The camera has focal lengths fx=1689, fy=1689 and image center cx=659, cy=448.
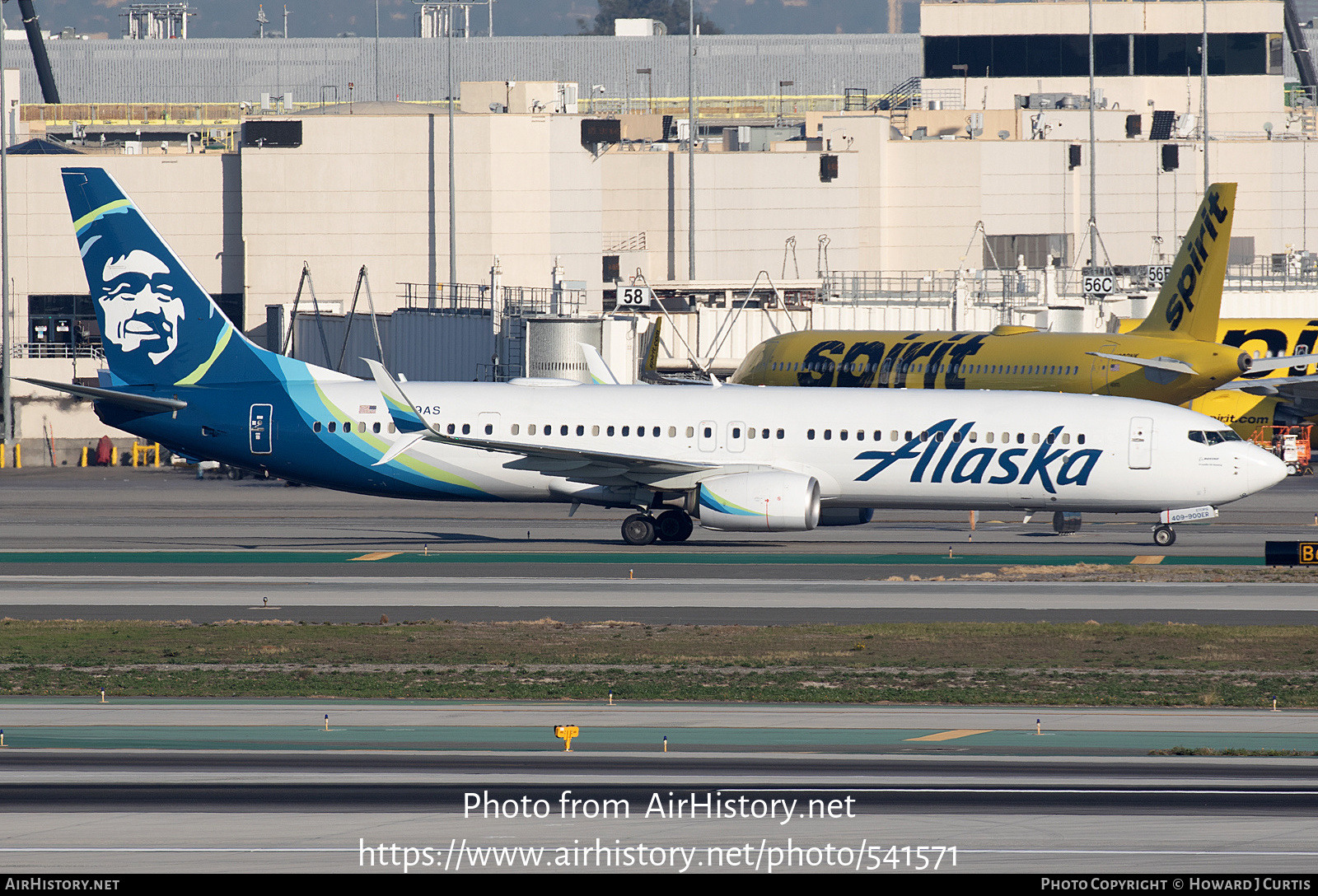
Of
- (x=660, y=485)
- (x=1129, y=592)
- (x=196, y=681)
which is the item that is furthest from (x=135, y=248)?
(x=1129, y=592)

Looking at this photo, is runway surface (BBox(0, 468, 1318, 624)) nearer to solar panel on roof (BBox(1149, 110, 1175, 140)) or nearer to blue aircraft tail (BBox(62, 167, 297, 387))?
blue aircraft tail (BBox(62, 167, 297, 387))

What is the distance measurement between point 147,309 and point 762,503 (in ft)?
54.1

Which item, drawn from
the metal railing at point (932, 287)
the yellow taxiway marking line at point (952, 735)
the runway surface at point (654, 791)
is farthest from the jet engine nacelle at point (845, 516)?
the metal railing at point (932, 287)

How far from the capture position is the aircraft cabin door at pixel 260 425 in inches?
1668

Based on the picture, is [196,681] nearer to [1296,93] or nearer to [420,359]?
[420,359]

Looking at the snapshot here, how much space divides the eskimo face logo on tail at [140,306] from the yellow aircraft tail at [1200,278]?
34253mm

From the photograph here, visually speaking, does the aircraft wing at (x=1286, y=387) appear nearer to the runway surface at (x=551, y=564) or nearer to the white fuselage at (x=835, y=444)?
the runway surface at (x=551, y=564)

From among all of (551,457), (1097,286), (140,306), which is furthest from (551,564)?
(1097,286)

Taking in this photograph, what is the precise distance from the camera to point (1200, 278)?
59062 millimetres

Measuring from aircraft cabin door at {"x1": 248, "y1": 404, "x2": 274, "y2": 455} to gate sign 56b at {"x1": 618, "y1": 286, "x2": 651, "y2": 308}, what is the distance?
29495mm

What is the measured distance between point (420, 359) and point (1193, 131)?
61868 mm

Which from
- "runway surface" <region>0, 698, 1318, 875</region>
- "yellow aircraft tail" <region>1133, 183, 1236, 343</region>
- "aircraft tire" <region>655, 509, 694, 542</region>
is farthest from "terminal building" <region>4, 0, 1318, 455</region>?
"runway surface" <region>0, 698, 1318, 875</region>

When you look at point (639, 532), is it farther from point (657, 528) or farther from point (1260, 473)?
point (1260, 473)

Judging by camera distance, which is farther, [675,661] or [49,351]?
[49,351]
